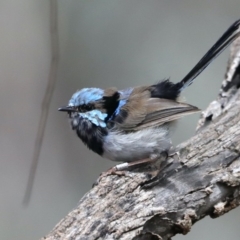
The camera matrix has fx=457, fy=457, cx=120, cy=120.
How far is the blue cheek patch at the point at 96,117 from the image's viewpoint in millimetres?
3143

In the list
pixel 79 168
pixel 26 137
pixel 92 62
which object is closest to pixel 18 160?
pixel 26 137

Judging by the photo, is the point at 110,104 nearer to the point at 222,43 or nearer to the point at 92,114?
the point at 92,114

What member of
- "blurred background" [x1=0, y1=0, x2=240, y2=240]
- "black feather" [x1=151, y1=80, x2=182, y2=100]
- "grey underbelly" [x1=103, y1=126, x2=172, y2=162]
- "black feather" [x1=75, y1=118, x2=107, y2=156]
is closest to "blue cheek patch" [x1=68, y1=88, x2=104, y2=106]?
"black feather" [x1=75, y1=118, x2=107, y2=156]

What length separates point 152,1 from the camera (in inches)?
230

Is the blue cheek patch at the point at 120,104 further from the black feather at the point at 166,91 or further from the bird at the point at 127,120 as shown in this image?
the black feather at the point at 166,91

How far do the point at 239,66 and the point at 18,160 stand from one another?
278 cm

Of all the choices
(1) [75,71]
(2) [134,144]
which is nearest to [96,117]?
(2) [134,144]

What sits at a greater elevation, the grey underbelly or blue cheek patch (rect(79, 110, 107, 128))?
blue cheek patch (rect(79, 110, 107, 128))

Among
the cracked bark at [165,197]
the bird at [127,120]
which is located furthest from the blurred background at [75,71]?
the cracked bark at [165,197]

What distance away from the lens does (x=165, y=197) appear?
2.63m

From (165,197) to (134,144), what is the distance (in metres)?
0.53

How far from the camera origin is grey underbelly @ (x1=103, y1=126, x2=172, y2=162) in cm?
304

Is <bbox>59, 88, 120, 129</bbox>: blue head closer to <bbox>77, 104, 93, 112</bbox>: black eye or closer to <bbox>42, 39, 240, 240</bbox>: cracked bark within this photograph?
<bbox>77, 104, 93, 112</bbox>: black eye

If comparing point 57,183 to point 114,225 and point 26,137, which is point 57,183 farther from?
point 114,225
